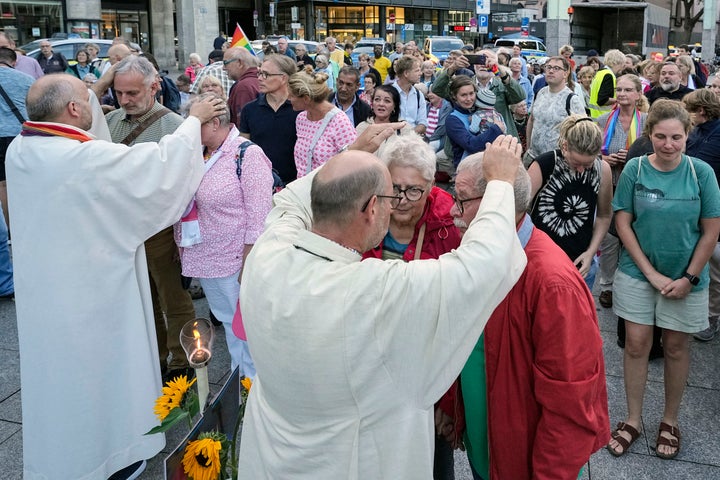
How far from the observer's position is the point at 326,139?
15.3 feet

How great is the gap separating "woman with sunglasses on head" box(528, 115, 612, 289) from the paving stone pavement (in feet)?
3.22

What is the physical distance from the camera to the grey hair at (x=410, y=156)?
99.7 inches

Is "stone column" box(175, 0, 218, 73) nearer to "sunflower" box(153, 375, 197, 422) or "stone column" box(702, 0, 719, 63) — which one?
"stone column" box(702, 0, 719, 63)

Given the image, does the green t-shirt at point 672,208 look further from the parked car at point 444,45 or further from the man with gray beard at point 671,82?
the parked car at point 444,45

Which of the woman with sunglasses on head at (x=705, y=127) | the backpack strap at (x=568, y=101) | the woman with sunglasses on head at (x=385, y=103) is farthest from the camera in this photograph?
the backpack strap at (x=568, y=101)

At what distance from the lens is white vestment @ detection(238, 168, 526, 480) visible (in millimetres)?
1589

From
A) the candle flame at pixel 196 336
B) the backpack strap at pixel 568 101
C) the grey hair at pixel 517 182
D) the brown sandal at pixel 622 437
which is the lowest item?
the brown sandal at pixel 622 437

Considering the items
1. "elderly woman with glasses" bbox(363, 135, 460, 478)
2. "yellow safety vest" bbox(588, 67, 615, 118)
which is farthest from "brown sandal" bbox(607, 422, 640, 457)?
"yellow safety vest" bbox(588, 67, 615, 118)

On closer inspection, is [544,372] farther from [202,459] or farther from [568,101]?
[568,101]

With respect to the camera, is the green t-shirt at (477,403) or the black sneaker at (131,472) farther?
the black sneaker at (131,472)

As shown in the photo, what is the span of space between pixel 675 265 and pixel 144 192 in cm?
277

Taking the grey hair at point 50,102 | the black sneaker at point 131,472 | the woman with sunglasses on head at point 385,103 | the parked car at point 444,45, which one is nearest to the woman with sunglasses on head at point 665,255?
the black sneaker at point 131,472

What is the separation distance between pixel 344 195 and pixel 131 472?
2.51 metres

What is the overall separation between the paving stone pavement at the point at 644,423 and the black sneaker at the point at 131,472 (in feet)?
0.12
